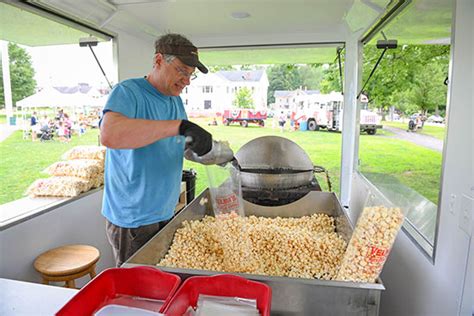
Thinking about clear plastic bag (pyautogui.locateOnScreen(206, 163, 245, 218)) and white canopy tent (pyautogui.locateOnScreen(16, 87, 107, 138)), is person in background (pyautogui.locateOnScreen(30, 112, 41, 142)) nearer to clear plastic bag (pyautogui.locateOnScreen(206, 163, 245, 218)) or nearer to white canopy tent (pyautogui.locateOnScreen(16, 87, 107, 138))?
white canopy tent (pyautogui.locateOnScreen(16, 87, 107, 138))

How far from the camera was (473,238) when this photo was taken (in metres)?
1.03

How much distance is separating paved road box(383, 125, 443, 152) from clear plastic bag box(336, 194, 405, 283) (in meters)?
0.62

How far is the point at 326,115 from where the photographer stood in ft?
12.8

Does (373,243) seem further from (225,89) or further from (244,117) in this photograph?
(225,89)

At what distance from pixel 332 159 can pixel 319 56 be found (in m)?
1.33

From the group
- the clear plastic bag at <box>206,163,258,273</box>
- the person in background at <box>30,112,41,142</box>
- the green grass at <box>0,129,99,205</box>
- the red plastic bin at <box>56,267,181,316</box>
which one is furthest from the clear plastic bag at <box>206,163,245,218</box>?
the person in background at <box>30,112,41,142</box>

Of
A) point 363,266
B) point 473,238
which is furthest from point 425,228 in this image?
point 363,266

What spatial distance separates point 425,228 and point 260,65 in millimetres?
3430

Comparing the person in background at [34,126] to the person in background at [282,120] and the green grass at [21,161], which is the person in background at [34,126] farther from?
the person in background at [282,120]

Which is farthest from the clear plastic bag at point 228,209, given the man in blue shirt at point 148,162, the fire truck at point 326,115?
the fire truck at point 326,115

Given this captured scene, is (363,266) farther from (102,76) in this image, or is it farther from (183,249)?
(102,76)

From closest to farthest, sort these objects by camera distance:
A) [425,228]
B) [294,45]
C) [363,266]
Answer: [363,266] < [425,228] < [294,45]

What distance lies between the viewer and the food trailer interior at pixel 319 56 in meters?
1.17

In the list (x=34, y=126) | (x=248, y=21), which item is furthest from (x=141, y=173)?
(x=248, y=21)
